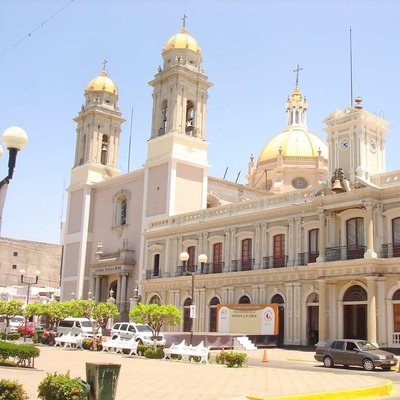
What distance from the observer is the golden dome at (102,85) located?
191 feet

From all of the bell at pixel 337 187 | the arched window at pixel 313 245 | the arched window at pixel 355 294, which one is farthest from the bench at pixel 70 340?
the bell at pixel 337 187

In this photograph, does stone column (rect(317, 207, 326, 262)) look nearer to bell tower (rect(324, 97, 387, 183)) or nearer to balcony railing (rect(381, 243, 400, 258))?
bell tower (rect(324, 97, 387, 183))

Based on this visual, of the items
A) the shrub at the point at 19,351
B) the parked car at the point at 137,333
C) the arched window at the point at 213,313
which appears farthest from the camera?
the arched window at the point at 213,313

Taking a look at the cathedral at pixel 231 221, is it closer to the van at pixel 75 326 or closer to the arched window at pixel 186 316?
the arched window at pixel 186 316

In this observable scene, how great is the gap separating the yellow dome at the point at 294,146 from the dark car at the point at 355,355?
1416 inches

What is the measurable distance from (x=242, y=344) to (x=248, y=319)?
316 centimetres

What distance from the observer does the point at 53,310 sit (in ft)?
119

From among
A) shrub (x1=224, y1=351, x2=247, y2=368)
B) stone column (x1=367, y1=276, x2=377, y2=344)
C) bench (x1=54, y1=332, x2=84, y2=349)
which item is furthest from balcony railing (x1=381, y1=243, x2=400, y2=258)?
bench (x1=54, y1=332, x2=84, y2=349)

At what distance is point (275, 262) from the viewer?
116 ft

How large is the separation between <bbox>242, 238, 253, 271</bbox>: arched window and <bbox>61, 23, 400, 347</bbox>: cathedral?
0.07m

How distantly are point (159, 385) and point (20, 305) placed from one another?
2702 centimetres


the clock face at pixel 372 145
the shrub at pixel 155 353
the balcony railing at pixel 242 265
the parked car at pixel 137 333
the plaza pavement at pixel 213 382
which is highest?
the clock face at pixel 372 145

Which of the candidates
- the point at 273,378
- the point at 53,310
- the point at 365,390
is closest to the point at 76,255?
the point at 53,310

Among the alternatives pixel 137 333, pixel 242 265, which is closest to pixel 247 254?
pixel 242 265
